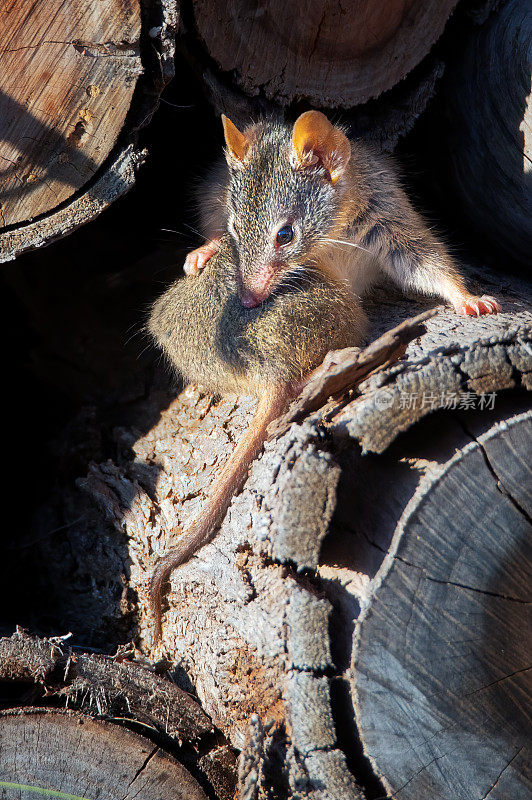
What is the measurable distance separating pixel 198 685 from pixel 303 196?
2.35 meters

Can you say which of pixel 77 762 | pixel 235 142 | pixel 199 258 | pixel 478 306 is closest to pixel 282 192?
pixel 235 142

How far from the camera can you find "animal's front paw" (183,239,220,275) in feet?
11.6

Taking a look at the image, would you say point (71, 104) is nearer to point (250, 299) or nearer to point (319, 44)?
point (250, 299)

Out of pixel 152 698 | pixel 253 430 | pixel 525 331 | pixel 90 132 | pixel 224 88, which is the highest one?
pixel 224 88

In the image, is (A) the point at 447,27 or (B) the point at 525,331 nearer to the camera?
(B) the point at 525,331

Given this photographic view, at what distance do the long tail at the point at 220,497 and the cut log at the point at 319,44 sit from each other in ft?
4.93

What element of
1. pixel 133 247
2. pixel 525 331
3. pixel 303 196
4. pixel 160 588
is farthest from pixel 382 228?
pixel 160 588

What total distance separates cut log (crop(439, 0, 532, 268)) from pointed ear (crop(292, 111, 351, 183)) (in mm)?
729

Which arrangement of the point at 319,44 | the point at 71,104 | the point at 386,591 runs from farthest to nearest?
the point at 319,44 < the point at 71,104 < the point at 386,591

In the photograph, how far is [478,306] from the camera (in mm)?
2916

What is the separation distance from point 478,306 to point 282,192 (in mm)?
1140

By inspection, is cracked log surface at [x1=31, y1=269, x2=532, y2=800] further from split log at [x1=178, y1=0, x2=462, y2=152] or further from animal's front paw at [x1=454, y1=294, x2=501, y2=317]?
split log at [x1=178, y1=0, x2=462, y2=152]

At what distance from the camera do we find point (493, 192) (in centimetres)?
350

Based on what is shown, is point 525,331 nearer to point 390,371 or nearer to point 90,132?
point 390,371
